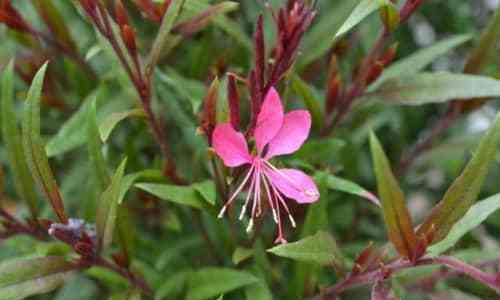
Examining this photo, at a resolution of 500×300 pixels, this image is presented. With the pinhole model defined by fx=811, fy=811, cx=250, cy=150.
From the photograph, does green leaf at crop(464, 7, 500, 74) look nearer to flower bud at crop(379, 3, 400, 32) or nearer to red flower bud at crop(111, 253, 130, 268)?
flower bud at crop(379, 3, 400, 32)

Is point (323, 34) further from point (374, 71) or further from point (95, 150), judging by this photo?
point (95, 150)

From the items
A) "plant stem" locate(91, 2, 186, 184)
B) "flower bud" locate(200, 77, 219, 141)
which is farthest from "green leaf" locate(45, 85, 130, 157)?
"flower bud" locate(200, 77, 219, 141)

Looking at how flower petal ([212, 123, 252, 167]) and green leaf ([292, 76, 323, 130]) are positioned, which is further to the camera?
green leaf ([292, 76, 323, 130])

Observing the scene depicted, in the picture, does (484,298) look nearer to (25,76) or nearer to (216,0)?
(216,0)

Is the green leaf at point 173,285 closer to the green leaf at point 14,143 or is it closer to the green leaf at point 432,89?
the green leaf at point 14,143

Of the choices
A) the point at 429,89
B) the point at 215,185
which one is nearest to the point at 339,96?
the point at 429,89

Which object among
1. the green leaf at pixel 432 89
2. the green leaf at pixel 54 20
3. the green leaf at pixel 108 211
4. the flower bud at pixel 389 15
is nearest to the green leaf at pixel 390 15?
the flower bud at pixel 389 15
